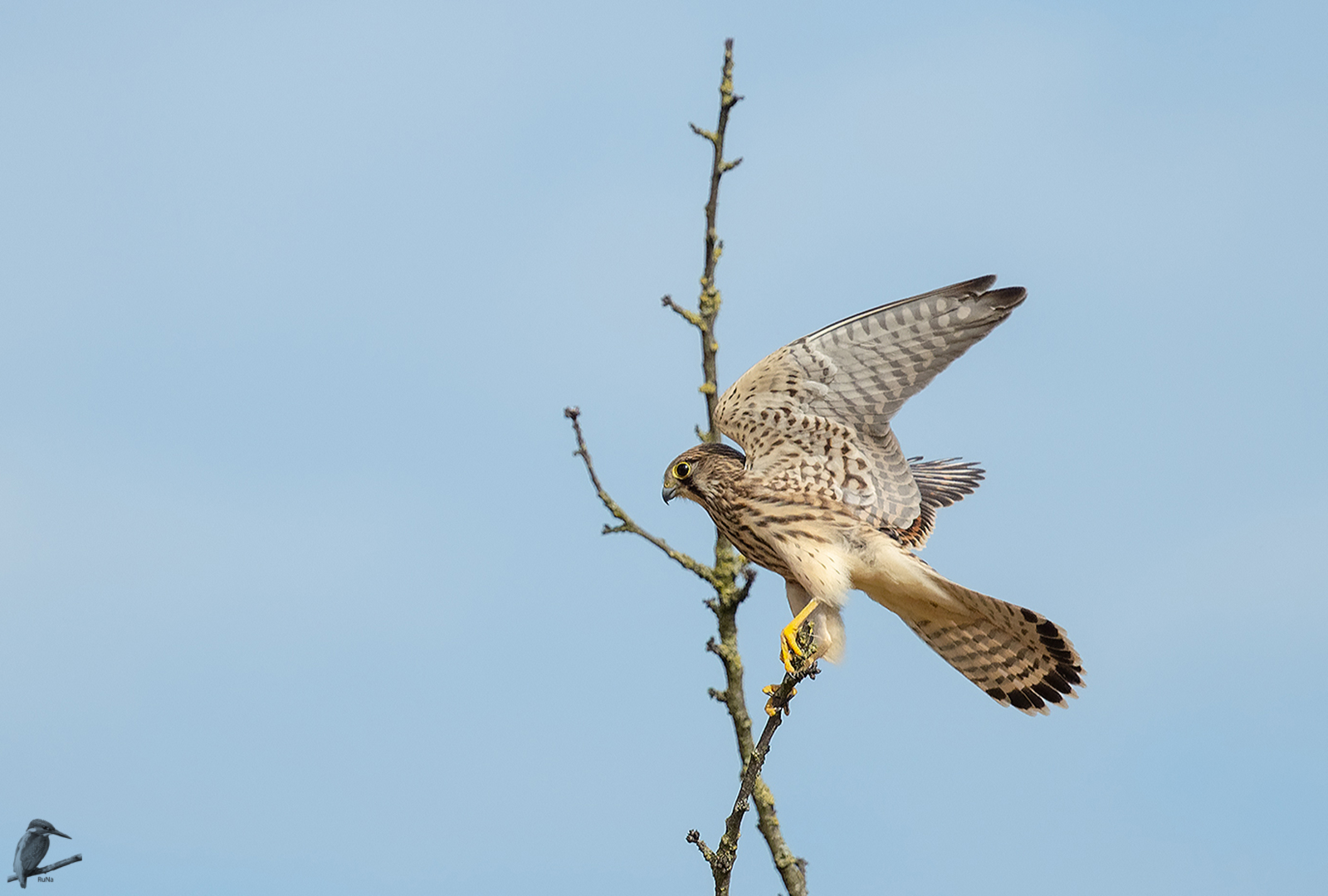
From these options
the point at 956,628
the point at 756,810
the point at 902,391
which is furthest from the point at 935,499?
the point at 756,810

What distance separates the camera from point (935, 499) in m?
4.84

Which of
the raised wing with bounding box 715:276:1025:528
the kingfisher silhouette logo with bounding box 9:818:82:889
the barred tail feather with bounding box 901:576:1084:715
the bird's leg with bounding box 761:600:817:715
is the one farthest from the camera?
the barred tail feather with bounding box 901:576:1084:715

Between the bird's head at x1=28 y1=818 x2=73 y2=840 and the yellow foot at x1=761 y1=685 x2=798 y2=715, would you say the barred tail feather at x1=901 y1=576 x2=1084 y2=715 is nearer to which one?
the yellow foot at x1=761 y1=685 x2=798 y2=715

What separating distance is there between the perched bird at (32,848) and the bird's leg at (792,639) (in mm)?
1908

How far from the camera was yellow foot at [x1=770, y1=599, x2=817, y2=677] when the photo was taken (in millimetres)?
3658

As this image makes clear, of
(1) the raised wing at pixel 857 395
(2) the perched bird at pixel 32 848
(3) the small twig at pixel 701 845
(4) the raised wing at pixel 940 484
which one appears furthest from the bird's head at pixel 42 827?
(4) the raised wing at pixel 940 484

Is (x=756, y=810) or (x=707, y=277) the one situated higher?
(x=707, y=277)

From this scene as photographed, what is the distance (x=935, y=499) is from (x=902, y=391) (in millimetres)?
999

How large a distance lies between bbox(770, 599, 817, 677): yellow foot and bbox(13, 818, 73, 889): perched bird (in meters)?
1.91

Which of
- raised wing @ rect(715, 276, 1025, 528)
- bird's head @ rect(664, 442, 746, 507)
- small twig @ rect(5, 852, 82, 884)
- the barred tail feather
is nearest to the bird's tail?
the barred tail feather

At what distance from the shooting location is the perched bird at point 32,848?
293 cm

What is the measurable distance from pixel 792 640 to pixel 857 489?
61 centimetres

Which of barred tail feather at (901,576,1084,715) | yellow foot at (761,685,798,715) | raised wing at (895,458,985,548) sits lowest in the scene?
yellow foot at (761,685,798,715)

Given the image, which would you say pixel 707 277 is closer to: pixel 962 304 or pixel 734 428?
pixel 734 428
